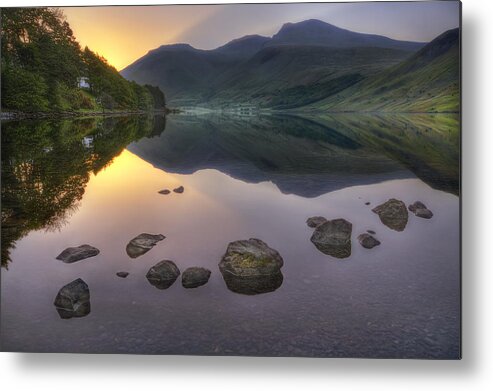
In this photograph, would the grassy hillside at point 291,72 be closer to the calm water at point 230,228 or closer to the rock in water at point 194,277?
the calm water at point 230,228

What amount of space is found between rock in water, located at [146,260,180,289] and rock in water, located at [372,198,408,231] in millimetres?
4180

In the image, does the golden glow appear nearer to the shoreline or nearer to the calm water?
the shoreline

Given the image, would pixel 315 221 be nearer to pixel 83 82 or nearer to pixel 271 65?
pixel 271 65

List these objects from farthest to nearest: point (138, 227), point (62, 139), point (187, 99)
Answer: point (62, 139), point (187, 99), point (138, 227)

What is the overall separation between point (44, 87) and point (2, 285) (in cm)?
382

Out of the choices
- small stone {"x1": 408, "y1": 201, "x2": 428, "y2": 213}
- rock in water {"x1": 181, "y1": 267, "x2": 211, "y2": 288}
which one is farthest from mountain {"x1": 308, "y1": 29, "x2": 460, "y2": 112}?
rock in water {"x1": 181, "y1": 267, "x2": 211, "y2": 288}

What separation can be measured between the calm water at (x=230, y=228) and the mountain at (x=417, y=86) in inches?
13.6

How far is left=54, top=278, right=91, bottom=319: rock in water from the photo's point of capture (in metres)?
6.87

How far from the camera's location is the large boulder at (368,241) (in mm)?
8078

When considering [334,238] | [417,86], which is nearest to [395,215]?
[334,238]

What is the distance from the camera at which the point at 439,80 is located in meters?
7.29

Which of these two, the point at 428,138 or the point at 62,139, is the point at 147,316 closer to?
the point at 62,139

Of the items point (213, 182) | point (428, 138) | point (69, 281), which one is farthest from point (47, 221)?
point (428, 138)

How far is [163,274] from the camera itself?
7457 mm
